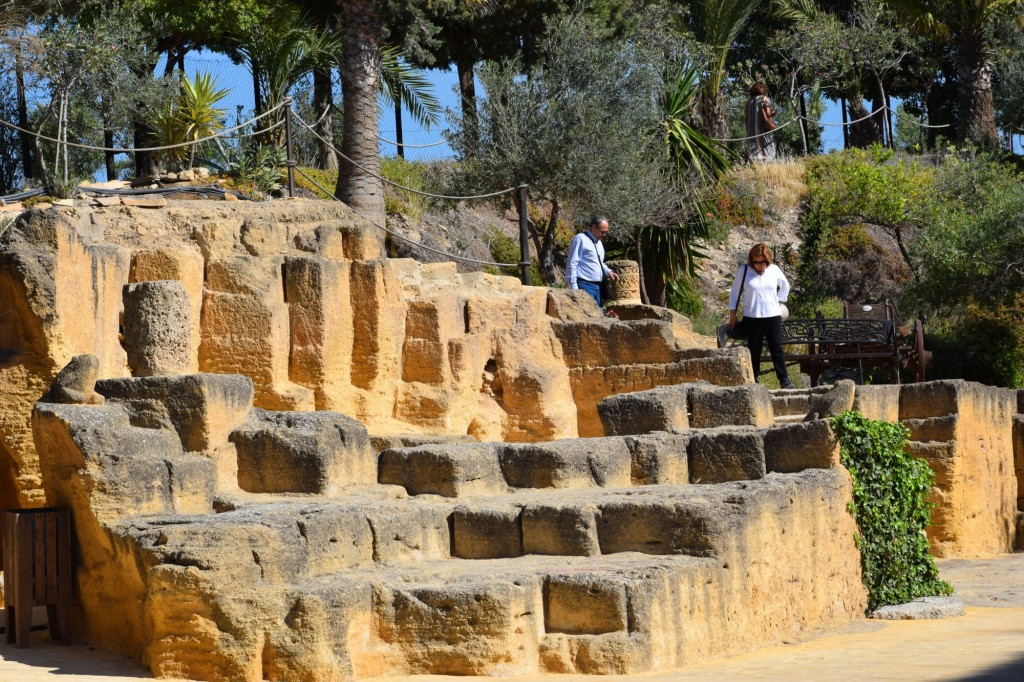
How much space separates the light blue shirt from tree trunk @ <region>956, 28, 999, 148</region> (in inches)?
630

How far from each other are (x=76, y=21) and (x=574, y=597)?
17967 millimetres

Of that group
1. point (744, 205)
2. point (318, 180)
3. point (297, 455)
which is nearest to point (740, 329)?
point (297, 455)

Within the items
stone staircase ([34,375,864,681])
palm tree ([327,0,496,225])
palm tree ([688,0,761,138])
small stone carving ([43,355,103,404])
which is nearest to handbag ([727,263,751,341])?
stone staircase ([34,375,864,681])

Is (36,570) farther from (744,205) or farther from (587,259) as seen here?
(744,205)

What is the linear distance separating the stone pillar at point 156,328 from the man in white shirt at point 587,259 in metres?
5.01

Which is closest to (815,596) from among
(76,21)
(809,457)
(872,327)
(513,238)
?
(809,457)

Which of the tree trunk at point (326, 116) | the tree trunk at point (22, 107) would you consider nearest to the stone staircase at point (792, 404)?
the tree trunk at point (326, 116)

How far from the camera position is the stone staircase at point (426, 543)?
671cm

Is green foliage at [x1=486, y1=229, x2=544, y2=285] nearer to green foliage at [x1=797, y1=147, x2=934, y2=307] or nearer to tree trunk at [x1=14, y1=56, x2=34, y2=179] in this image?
green foliage at [x1=797, y1=147, x2=934, y2=307]

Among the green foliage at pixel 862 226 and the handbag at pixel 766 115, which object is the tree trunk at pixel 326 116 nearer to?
the green foliage at pixel 862 226

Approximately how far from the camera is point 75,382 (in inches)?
322

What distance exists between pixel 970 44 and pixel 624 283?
50.2ft

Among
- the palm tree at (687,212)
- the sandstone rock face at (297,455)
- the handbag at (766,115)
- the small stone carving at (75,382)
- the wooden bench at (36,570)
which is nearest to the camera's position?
the wooden bench at (36,570)

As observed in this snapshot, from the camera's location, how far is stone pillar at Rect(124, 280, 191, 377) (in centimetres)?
912
